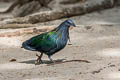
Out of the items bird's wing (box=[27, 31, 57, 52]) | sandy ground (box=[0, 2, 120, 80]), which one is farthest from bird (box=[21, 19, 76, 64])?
sandy ground (box=[0, 2, 120, 80])

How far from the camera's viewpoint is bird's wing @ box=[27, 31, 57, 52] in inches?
206

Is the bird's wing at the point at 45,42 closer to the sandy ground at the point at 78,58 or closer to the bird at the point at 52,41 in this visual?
the bird at the point at 52,41

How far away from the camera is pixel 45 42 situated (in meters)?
5.25

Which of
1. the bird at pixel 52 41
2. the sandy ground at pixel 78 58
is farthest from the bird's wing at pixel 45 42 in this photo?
the sandy ground at pixel 78 58

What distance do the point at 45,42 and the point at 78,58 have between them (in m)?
0.62

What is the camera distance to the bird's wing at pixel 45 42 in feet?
17.1

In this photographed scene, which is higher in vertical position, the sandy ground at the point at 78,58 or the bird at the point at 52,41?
the bird at the point at 52,41

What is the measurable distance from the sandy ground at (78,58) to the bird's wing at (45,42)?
0.21 meters

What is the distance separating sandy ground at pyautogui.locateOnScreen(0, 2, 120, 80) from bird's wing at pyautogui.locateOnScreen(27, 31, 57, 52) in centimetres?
21

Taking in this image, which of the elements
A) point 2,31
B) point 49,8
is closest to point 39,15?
point 49,8

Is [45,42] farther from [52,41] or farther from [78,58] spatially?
[78,58]

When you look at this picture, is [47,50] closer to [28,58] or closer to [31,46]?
[31,46]

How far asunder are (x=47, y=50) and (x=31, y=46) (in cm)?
21

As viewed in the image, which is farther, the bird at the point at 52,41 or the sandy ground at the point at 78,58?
the bird at the point at 52,41
